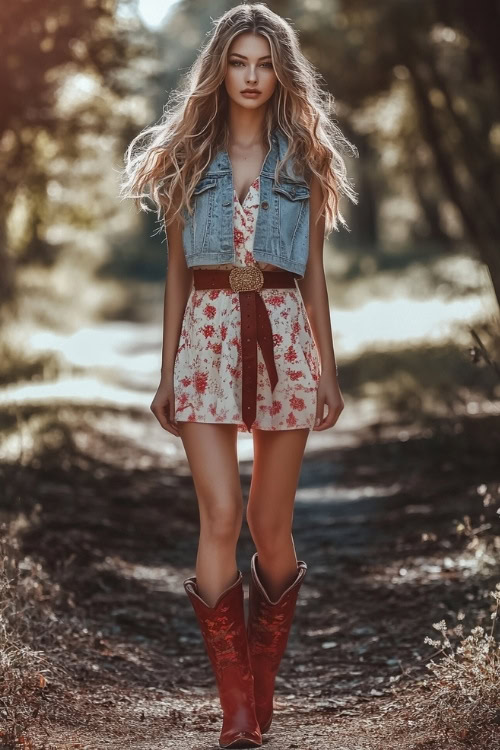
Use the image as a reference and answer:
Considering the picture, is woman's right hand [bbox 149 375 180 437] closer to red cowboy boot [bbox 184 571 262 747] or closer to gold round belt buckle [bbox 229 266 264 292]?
gold round belt buckle [bbox 229 266 264 292]

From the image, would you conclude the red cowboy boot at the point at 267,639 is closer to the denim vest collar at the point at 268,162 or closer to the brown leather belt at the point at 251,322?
the brown leather belt at the point at 251,322

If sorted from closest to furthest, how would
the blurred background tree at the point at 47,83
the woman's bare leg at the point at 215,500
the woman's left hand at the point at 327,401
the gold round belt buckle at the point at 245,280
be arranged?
the woman's bare leg at the point at 215,500
the gold round belt buckle at the point at 245,280
the woman's left hand at the point at 327,401
the blurred background tree at the point at 47,83

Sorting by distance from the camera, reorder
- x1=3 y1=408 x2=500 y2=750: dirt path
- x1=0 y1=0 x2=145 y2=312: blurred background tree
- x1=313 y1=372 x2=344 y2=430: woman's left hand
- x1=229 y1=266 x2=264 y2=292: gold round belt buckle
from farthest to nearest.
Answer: x1=0 y1=0 x2=145 y2=312: blurred background tree
x1=3 y1=408 x2=500 y2=750: dirt path
x1=313 y1=372 x2=344 y2=430: woman's left hand
x1=229 y1=266 x2=264 y2=292: gold round belt buckle

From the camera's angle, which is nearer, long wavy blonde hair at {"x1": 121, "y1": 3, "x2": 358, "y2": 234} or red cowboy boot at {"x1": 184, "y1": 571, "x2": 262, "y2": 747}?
red cowboy boot at {"x1": 184, "y1": 571, "x2": 262, "y2": 747}

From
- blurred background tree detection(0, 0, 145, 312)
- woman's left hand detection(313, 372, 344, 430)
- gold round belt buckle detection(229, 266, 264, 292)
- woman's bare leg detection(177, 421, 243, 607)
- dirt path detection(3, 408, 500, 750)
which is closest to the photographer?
woman's bare leg detection(177, 421, 243, 607)

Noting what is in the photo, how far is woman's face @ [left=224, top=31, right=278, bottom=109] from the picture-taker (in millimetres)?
4129

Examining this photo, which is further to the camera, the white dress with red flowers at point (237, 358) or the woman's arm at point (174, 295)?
the woman's arm at point (174, 295)

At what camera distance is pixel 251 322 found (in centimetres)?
404

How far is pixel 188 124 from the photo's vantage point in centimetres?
423

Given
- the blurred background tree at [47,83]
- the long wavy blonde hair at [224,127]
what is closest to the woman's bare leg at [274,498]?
the long wavy blonde hair at [224,127]

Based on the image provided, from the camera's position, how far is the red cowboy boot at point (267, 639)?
14.0 feet

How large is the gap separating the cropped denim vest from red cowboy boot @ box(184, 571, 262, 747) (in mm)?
1084

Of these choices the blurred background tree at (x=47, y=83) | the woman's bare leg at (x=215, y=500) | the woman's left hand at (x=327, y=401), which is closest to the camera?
the woman's bare leg at (x=215, y=500)

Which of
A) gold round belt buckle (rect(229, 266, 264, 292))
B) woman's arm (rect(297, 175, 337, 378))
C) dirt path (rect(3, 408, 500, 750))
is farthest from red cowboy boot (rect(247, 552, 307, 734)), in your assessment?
gold round belt buckle (rect(229, 266, 264, 292))
